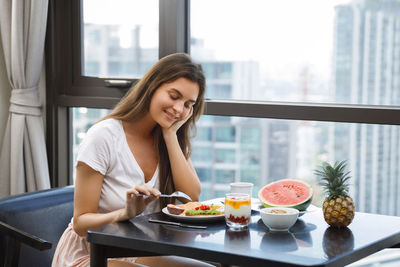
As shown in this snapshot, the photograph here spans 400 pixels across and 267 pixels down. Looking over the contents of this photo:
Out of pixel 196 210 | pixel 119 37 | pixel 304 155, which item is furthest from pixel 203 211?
pixel 119 37

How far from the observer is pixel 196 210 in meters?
2.24

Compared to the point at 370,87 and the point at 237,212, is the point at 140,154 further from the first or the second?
the point at 370,87

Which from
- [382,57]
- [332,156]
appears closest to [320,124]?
[332,156]

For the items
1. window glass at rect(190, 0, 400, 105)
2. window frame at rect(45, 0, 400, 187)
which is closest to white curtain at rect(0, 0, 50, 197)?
window frame at rect(45, 0, 400, 187)

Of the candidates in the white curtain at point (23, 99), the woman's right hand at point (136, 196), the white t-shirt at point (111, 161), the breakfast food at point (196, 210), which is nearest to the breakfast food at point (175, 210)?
the breakfast food at point (196, 210)

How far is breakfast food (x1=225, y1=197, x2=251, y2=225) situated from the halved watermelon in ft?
1.02

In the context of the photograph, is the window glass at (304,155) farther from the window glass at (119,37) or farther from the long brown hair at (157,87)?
the long brown hair at (157,87)

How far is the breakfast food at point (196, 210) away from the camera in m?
2.22

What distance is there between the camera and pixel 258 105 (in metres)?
3.03

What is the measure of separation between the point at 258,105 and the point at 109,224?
1168mm

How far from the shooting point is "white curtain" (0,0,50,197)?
3.43 metres

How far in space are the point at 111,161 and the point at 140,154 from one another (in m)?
0.19

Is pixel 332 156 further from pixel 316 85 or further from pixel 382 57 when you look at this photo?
pixel 382 57

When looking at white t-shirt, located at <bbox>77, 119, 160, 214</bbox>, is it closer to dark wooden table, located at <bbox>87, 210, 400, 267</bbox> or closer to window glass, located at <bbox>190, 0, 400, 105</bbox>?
dark wooden table, located at <bbox>87, 210, 400, 267</bbox>
